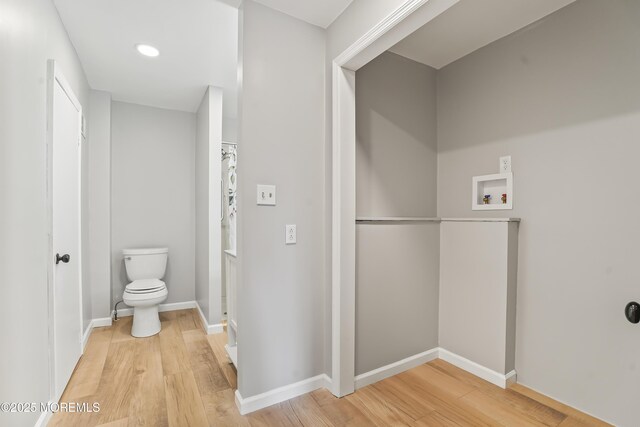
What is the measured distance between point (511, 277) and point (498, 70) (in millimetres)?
1497

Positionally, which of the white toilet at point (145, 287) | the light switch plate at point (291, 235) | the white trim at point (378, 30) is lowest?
the white toilet at point (145, 287)

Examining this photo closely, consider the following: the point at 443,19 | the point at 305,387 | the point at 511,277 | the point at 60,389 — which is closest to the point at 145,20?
the point at 443,19

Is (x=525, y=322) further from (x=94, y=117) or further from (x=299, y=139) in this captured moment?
(x=94, y=117)

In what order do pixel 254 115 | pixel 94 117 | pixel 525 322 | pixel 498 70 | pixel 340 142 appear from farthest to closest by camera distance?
pixel 94 117
pixel 498 70
pixel 525 322
pixel 340 142
pixel 254 115

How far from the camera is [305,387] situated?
6.28ft

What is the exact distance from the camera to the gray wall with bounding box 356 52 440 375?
209 centimetres

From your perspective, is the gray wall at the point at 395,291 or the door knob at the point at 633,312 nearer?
the door knob at the point at 633,312

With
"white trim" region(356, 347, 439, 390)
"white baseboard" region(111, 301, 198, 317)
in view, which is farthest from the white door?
"white trim" region(356, 347, 439, 390)

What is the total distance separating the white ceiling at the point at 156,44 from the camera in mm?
1885

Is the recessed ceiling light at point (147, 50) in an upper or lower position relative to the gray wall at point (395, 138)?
upper

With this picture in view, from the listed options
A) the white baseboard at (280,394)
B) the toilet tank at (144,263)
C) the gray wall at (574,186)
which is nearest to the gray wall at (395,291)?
the white baseboard at (280,394)

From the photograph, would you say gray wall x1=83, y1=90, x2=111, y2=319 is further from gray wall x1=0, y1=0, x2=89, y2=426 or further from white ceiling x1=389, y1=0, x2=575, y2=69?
white ceiling x1=389, y1=0, x2=575, y2=69

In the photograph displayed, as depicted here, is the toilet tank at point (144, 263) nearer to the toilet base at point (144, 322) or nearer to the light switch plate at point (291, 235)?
the toilet base at point (144, 322)

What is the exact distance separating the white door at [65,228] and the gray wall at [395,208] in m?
1.87
